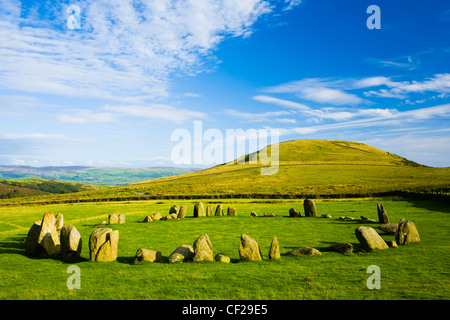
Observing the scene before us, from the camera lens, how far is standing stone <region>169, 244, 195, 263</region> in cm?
1612

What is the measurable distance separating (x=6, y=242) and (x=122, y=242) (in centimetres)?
943

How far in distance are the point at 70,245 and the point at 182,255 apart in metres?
6.67

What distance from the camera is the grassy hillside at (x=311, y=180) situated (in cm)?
7019

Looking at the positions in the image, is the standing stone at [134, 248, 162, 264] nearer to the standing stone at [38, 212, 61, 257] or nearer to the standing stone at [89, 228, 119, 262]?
the standing stone at [89, 228, 119, 262]

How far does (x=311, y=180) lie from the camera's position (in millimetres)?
94688

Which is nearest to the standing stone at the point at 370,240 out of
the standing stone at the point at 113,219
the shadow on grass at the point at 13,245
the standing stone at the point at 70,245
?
the standing stone at the point at 70,245

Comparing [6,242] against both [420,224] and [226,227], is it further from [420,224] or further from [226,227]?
[420,224]

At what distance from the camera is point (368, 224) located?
28.2 meters

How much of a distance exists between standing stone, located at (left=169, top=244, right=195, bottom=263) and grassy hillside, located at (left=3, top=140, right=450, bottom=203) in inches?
1911

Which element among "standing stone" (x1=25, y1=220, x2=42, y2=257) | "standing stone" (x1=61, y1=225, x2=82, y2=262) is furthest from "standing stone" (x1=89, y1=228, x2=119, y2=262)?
"standing stone" (x1=25, y1=220, x2=42, y2=257)

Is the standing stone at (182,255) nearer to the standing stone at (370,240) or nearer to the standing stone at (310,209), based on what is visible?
the standing stone at (370,240)

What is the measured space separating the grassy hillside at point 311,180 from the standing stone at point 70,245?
50.4 m
